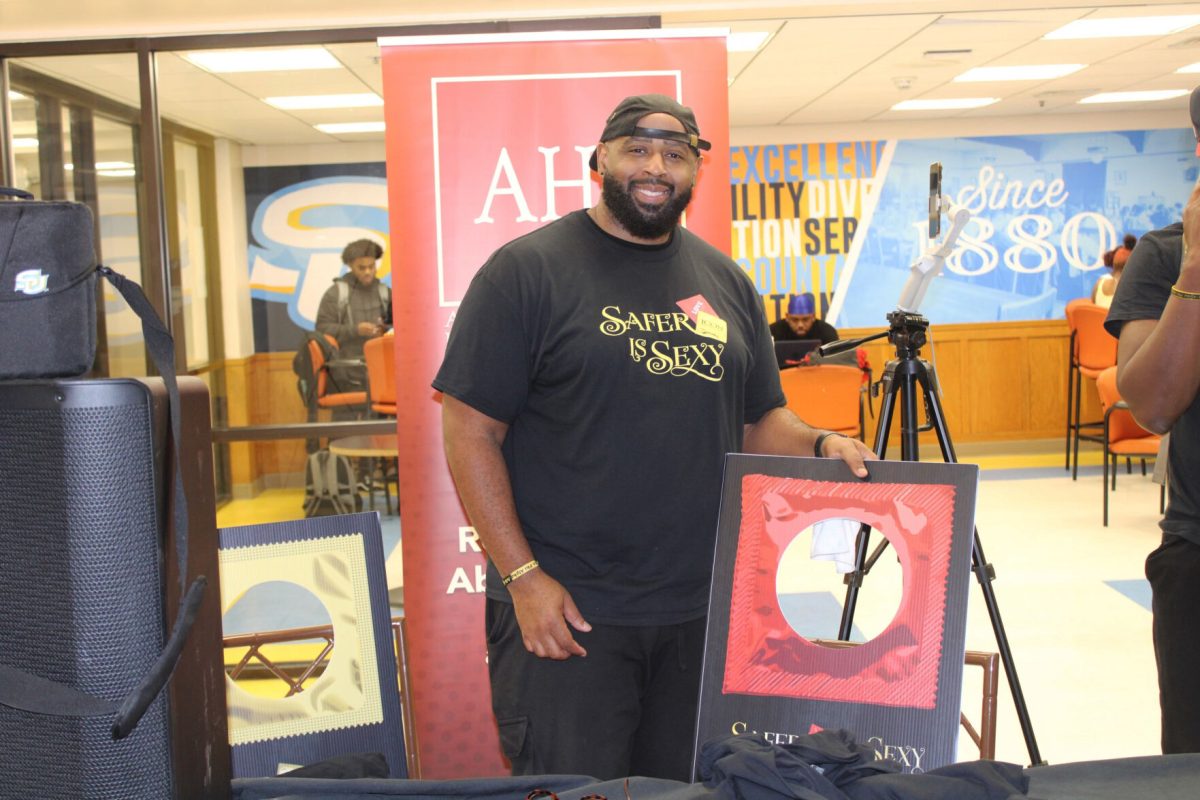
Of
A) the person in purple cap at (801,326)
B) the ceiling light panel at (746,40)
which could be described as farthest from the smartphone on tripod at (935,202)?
the person in purple cap at (801,326)

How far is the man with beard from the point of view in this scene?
1.69m

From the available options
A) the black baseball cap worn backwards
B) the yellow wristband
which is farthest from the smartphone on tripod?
the yellow wristband

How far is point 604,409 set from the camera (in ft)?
5.56

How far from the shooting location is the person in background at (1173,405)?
1.58m

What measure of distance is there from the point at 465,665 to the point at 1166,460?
5.79 ft

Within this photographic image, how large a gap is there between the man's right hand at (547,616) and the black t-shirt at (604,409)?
0.04 meters

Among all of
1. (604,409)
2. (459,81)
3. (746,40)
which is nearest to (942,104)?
(746,40)

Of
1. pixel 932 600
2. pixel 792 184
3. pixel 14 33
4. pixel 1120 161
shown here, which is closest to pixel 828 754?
pixel 932 600

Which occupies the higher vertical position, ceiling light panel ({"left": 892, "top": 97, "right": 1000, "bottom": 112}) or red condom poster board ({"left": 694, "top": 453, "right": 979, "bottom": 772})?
ceiling light panel ({"left": 892, "top": 97, "right": 1000, "bottom": 112})

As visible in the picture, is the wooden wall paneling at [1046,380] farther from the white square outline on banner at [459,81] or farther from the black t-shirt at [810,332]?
the white square outline on banner at [459,81]

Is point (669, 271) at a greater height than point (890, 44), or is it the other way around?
point (890, 44)

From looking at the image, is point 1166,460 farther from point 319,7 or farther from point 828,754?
point 319,7

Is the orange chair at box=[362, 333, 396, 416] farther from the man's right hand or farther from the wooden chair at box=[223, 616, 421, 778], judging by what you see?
the man's right hand

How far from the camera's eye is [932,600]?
4.40 feet
